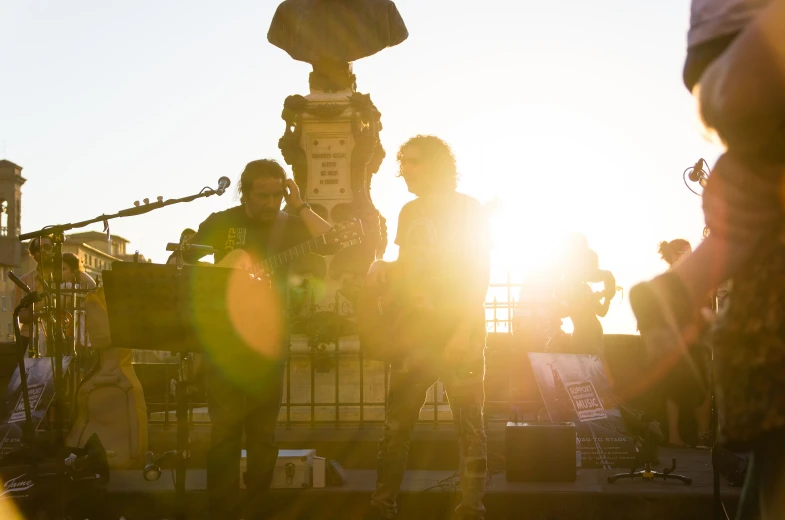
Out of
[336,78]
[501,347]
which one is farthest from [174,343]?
[336,78]

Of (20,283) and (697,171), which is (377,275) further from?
(20,283)

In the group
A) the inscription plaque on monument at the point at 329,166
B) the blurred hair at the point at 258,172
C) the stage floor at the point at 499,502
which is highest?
the inscription plaque on monument at the point at 329,166

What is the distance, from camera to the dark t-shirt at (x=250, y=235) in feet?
19.3

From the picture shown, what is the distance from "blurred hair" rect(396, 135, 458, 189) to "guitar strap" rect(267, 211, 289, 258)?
0.90m

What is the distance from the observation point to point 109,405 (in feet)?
26.6

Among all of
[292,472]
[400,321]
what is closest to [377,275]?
[400,321]

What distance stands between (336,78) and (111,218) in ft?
24.9

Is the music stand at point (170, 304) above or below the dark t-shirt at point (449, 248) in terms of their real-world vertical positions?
below

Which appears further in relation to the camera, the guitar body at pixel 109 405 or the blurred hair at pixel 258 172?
the guitar body at pixel 109 405

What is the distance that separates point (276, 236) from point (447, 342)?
4.18 ft

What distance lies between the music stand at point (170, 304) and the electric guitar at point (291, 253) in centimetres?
59

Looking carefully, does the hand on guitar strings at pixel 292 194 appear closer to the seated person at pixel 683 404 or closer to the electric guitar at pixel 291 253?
the electric guitar at pixel 291 253

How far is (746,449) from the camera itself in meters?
1.61

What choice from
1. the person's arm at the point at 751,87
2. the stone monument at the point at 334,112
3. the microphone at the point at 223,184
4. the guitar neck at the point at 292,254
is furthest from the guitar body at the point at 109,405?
the person's arm at the point at 751,87
